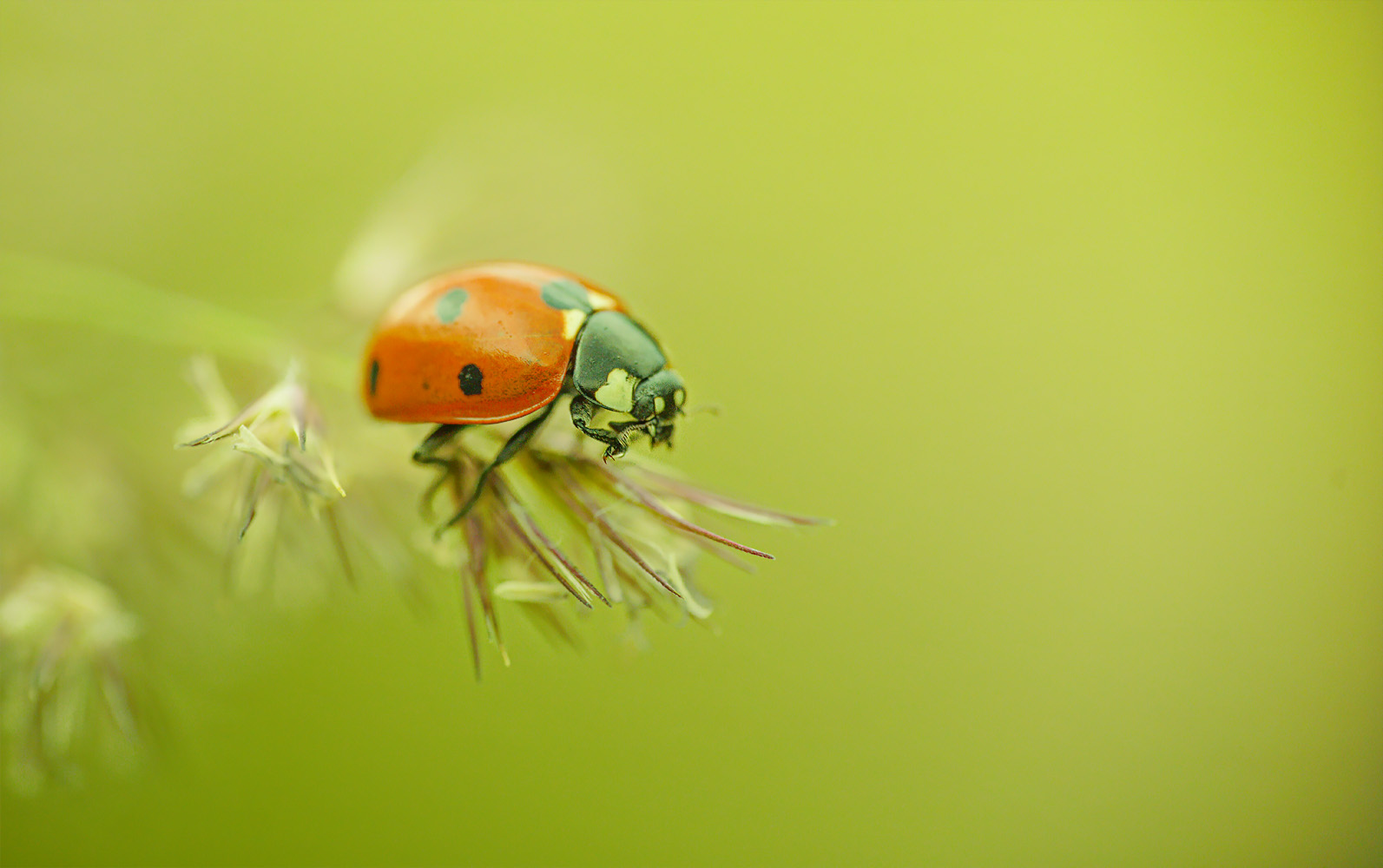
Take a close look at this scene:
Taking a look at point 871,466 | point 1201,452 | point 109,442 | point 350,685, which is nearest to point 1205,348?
point 1201,452

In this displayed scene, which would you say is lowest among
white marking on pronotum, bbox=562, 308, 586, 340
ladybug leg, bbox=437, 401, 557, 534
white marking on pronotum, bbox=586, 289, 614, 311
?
ladybug leg, bbox=437, 401, 557, 534

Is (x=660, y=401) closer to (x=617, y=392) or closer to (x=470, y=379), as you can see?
(x=617, y=392)

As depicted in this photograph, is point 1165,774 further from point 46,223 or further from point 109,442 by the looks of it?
point 46,223

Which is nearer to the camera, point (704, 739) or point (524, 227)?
point (524, 227)

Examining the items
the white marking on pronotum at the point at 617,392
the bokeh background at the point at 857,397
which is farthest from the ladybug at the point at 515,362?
the bokeh background at the point at 857,397

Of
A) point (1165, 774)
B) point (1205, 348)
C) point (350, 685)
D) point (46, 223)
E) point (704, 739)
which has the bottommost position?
point (1165, 774)

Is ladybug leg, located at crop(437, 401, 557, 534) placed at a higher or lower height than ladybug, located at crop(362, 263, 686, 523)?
lower

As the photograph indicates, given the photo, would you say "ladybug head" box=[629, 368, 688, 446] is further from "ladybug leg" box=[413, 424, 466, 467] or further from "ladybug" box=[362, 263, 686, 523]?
"ladybug leg" box=[413, 424, 466, 467]

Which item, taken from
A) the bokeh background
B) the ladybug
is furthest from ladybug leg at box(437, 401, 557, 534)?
the bokeh background

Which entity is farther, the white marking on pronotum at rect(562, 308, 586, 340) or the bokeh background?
the bokeh background
